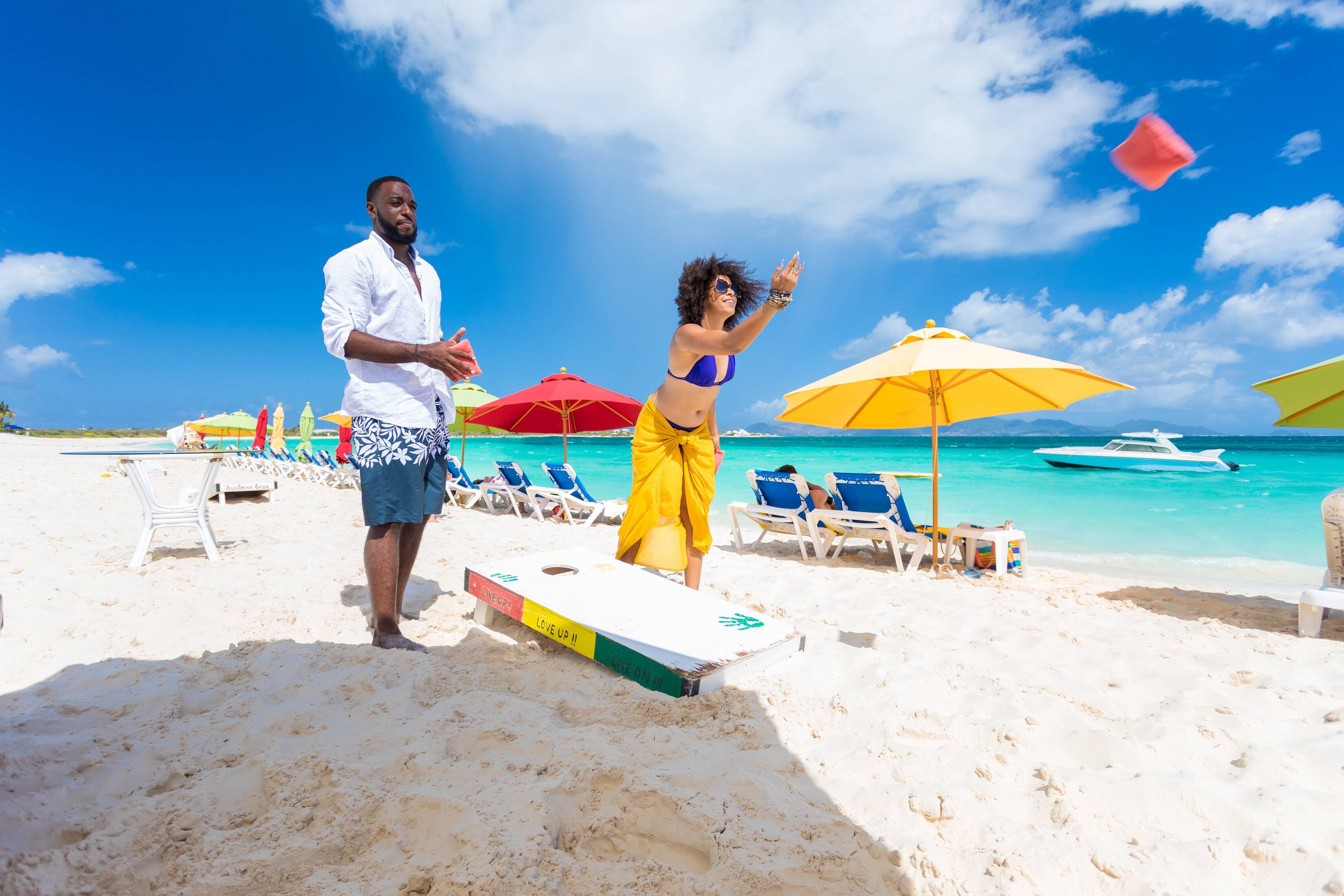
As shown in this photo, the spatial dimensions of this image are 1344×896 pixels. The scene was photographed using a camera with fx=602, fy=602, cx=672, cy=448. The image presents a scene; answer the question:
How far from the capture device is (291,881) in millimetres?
1094

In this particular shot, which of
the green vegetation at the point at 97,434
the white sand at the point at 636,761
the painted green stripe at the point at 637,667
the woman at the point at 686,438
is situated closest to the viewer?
the white sand at the point at 636,761

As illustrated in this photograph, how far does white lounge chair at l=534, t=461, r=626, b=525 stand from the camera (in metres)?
8.22

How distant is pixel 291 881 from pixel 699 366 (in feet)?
7.65

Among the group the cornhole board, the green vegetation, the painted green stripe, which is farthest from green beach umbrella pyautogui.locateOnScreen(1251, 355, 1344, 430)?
the green vegetation

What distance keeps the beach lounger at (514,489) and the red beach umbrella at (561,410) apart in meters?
0.79

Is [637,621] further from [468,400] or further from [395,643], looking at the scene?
[468,400]

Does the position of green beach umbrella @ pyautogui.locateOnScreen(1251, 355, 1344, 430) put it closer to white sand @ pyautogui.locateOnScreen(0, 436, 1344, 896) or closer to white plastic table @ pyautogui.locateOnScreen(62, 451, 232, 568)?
white sand @ pyautogui.locateOnScreen(0, 436, 1344, 896)

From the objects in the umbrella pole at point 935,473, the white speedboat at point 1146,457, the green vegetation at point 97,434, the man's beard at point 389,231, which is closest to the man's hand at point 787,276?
the man's beard at point 389,231

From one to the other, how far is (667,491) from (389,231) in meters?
1.73

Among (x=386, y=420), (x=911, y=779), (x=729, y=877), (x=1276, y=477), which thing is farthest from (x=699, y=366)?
(x=1276, y=477)

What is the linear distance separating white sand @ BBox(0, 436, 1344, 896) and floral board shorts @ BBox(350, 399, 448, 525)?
1.81ft

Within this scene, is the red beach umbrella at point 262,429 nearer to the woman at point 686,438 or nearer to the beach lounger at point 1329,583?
the woman at point 686,438

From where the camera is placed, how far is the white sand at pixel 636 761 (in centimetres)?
118

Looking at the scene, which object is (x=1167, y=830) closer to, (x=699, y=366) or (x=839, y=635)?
(x=839, y=635)
